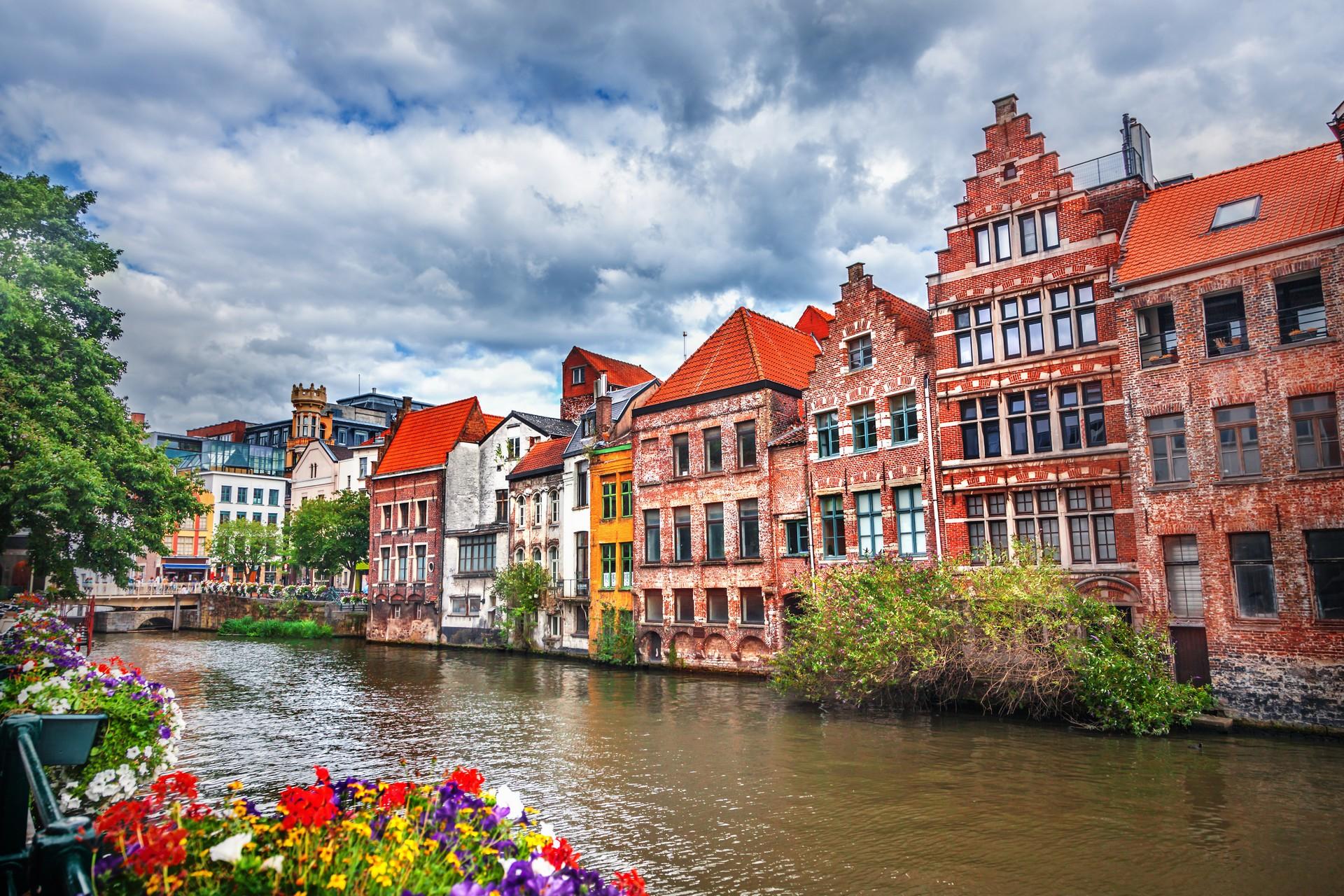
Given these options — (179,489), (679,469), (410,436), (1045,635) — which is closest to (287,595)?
(410,436)

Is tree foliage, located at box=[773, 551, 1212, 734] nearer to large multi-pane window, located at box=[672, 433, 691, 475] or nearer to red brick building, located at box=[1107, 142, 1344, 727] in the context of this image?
red brick building, located at box=[1107, 142, 1344, 727]

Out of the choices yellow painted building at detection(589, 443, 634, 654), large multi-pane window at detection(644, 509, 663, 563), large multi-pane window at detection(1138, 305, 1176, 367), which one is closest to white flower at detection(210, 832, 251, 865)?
large multi-pane window at detection(1138, 305, 1176, 367)

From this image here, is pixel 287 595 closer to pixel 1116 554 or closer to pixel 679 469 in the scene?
pixel 679 469

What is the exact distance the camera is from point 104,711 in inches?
372

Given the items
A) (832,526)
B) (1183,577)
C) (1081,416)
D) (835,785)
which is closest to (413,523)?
(832,526)

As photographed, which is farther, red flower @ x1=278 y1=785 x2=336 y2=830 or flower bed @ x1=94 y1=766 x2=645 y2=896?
red flower @ x1=278 y1=785 x2=336 y2=830

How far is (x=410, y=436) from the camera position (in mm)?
58406

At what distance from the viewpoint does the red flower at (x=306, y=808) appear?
441 centimetres

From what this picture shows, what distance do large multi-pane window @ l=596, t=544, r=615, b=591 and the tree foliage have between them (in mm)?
15228

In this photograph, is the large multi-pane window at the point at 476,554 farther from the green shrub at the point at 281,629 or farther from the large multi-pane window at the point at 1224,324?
the large multi-pane window at the point at 1224,324

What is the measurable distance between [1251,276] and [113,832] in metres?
25.0

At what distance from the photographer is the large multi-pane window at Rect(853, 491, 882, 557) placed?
29.6m

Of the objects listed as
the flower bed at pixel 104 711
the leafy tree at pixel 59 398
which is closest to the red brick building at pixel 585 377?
the leafy tree at pixel 59 398

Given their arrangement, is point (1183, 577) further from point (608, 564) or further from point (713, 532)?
Result: point (608, 564)
